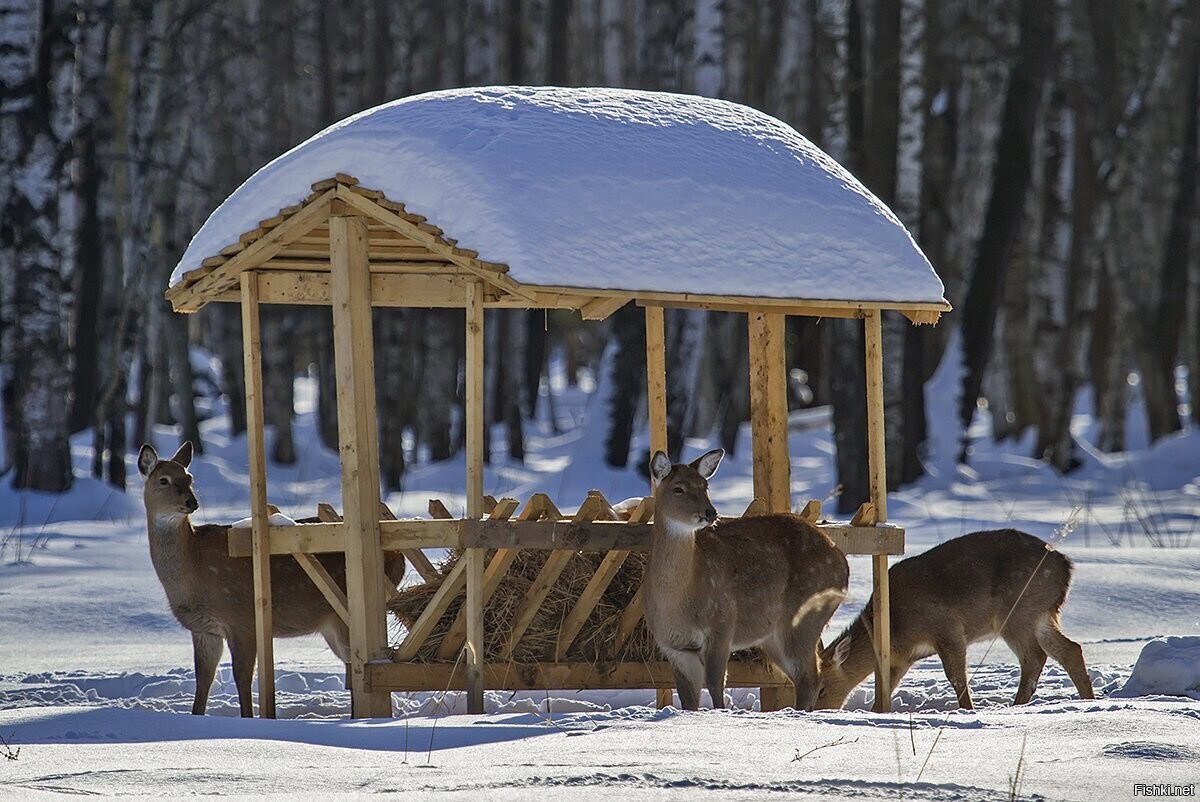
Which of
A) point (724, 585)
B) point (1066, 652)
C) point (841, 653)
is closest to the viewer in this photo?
point (724, 585)

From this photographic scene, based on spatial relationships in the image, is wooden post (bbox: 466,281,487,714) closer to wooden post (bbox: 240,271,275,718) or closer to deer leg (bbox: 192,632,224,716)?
Result: wooden post (bbox: 240,271,275,718)

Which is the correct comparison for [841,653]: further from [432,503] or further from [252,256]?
[252,256]

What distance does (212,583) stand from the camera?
10547 mm

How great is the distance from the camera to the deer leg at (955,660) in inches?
424

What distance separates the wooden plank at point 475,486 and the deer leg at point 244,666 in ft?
5.15

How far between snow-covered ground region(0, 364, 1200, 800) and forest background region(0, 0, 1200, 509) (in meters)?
2.12

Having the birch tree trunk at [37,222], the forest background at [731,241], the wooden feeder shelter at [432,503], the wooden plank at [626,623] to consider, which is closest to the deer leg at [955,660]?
the wooden feeder shelter at [432,503]

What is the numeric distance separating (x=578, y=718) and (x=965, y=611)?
350cm

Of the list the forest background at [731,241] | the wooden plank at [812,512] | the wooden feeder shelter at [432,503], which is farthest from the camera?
the forest background at [731,241]

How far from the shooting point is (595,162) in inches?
379

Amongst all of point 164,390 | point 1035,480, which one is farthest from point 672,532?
point 164,390

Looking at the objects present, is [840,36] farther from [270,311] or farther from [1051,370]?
[270,311]

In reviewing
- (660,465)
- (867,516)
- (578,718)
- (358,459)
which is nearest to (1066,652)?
(867,516)

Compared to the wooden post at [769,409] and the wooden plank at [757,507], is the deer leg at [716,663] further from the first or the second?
the wooden post at [769,409]
